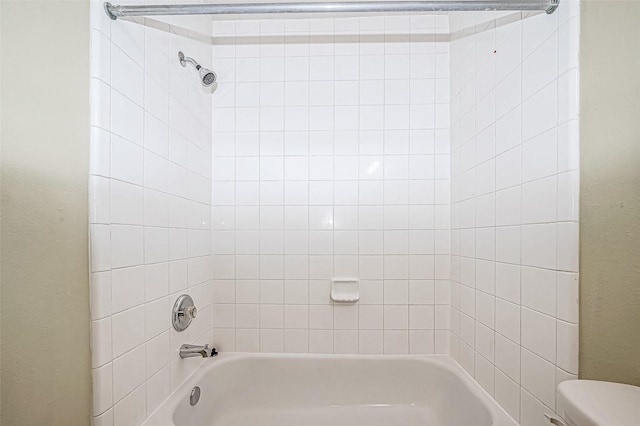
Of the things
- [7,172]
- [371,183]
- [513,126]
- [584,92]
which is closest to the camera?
[7,172]

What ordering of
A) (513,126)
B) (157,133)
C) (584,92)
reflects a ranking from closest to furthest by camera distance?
(584,92) → (513,126) → (157,133)

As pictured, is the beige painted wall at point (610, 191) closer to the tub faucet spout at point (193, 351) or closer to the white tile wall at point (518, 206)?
the white tile wall at point (518, 206)

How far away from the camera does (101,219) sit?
3.51 feet

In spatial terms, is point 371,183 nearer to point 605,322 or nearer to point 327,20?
point 327,20

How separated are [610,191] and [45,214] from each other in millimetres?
1454

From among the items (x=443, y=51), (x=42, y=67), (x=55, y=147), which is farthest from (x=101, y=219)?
(x=443, y=51)

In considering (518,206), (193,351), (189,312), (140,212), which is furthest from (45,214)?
(518,206)

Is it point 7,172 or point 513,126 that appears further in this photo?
point 513,126

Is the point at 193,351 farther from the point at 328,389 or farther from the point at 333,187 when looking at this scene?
the point at 333,187

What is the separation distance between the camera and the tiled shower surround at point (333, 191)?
49.8 inches

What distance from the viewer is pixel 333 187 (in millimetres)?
2014

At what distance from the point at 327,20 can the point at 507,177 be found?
139 cm

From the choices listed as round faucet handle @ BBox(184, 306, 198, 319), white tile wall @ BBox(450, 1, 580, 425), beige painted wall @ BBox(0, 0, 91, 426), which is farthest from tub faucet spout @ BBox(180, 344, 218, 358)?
white tile wall @ BBox(450, 1, 580, 425)

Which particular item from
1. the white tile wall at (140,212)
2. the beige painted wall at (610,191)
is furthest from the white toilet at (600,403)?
the white tile wall at (140,212)
